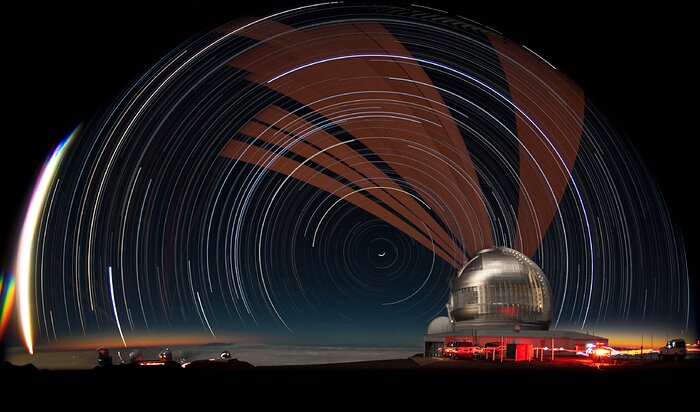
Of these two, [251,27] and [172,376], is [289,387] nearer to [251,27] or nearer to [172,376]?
[172,376]

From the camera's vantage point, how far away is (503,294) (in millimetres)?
45312

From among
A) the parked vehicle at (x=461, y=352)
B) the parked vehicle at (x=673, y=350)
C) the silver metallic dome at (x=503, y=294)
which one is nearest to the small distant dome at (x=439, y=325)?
the silver metallic dome at (x=503, y=294)

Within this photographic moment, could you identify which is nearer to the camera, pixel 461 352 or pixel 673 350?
pixel 461 352

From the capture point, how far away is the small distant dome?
54.6 metres

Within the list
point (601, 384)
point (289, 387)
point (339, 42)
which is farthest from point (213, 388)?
point (339, 42)

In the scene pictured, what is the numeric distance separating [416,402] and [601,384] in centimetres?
642

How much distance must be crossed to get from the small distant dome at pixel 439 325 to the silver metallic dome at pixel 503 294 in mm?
7112

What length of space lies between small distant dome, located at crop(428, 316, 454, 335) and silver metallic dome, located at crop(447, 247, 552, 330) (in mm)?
7112

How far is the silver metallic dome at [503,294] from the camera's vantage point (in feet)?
148

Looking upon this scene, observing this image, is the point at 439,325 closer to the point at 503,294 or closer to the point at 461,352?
the point at 503,294

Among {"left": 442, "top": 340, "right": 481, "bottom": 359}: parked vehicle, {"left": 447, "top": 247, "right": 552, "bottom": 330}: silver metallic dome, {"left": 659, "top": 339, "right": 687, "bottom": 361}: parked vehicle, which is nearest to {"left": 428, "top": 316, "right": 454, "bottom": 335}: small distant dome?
{"left": 447, "top": 247, "right": 552, "bottom": 330}: silver metallic dome

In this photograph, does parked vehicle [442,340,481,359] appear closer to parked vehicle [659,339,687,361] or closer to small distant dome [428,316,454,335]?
parked vehicle [659,339,687,361]

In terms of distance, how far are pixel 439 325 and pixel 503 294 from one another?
11.0 m

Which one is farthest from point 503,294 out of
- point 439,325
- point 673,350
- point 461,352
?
point 673,350
